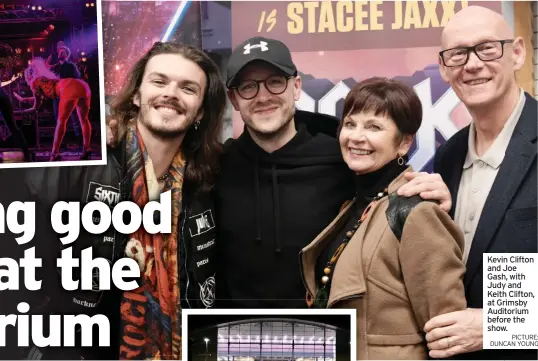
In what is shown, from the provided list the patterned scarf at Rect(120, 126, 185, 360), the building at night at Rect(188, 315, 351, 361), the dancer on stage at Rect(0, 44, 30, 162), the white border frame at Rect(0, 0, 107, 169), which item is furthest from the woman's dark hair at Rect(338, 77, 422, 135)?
the dancer on stage at Rect(0, 44, 30, 162)

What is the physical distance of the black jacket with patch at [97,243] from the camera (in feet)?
9.02

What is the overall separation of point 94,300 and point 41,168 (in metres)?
0.63

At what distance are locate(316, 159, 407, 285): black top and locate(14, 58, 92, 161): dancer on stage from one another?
3.69ft

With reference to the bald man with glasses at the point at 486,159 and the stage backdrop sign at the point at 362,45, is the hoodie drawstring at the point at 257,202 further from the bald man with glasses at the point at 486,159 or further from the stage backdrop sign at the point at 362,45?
the bald man with glasses at the point at 486,159

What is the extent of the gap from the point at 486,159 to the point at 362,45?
710 mm

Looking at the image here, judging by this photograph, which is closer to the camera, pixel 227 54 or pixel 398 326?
pixel 398 326

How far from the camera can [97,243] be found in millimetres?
2805

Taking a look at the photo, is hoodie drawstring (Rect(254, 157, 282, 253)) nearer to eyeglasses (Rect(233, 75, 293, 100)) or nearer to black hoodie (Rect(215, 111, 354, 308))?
black hoodie (Rect(215, 111, 354, 308))

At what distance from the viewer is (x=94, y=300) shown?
111 inches

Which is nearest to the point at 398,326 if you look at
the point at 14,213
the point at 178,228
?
the point at 178,228

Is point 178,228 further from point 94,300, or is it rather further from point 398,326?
point 398,326

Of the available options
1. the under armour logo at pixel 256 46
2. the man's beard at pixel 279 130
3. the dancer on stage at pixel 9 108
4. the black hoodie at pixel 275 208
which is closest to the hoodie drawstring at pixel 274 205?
the black hoodie at pixel 275 208

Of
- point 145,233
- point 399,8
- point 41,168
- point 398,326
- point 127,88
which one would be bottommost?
point 398,326

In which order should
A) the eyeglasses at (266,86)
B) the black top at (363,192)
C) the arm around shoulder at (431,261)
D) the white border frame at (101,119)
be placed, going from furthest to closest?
the white border frame at (101,119)
the eyeglasses at (266,86)
the black top at (363,192)
the arm around shoulder at (431,261)
